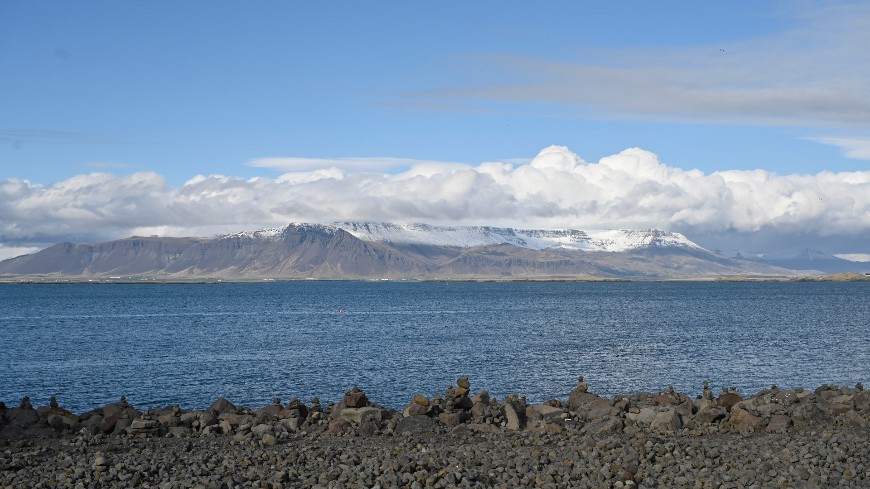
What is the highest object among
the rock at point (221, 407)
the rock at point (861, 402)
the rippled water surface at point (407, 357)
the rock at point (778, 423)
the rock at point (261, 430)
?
the rock at point (861, 402)

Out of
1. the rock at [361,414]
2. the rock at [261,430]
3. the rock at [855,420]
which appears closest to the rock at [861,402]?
the rock at [855,420]

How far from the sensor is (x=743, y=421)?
94.2ft

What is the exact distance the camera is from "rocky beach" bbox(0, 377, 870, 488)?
71.1 ft

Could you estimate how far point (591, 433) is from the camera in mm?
28078

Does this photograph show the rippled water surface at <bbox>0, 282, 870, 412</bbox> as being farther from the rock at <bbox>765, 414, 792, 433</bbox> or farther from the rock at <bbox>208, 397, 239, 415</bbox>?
the rock at <bbox>765, 414, 792, 433</bbox>

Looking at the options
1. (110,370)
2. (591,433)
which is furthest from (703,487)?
(110,370)

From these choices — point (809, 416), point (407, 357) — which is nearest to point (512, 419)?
point (809, 416)

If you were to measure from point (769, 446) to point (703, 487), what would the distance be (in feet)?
17.7

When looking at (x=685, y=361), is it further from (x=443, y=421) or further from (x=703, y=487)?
(x=703, y=487)

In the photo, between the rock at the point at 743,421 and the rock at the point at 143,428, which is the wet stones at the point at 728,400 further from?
the rock at the point at 143,428

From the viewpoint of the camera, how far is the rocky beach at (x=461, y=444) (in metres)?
21.7

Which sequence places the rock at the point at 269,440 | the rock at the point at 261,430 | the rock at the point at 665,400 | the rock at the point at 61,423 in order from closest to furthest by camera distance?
1. the rock at the point at 269,440
2. the rock at the point at 261,430
3. the rock at the point at 61,423
4. the rock at the point at 665,400

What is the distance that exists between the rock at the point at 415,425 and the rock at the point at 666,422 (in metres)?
6.99

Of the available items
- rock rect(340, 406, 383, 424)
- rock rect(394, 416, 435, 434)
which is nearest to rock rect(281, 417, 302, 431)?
rock rect(340, 406, 383, 424)
